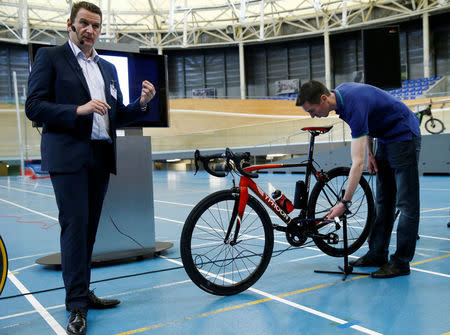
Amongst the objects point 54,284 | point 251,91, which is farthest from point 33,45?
point 251,91

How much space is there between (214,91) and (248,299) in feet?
112

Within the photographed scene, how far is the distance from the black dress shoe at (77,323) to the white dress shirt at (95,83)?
1.08 meters

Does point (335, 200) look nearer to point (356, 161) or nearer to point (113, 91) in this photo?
point (356, 161)

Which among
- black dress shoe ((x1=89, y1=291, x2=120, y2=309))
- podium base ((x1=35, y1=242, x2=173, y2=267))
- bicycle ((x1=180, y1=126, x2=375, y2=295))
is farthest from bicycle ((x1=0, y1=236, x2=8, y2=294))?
podium base ((x1=35, y1=242, x2=173, y2=267))

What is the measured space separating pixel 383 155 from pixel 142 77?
2385mm

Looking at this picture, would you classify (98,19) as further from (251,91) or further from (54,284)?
(251,91)

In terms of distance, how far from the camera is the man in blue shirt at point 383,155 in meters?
3.30

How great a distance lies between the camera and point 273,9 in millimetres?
34156

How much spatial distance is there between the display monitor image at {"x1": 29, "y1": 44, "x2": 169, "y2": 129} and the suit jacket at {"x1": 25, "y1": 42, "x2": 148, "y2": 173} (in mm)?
1447

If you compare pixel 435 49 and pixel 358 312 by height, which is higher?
pixel 435 49

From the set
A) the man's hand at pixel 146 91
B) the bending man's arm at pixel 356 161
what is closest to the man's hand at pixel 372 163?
the bending man's arm at pixel 356 161

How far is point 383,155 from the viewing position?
3.77 metres

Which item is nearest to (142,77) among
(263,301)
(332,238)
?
(332,238)

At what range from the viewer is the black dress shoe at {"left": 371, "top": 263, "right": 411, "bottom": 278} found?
3.53 meters
